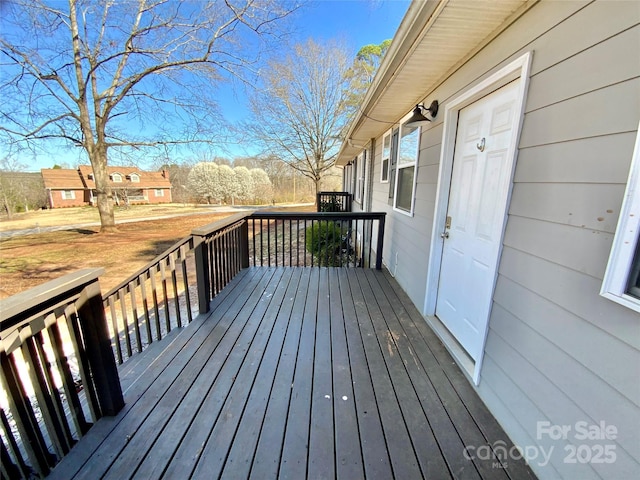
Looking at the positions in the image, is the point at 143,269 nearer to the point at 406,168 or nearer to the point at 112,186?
the point at 406,168

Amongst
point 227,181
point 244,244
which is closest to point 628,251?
point 244,244

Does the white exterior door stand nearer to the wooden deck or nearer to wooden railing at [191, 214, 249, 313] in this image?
the wooden deck

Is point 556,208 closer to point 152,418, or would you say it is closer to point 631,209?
point 631,209

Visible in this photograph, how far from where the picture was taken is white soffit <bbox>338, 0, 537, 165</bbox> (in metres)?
1.45

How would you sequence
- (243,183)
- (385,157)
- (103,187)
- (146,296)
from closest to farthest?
(146,296) < (385,157) < (103,187) < (243,183)

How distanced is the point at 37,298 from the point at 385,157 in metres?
4.56

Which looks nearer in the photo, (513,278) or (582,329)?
(582,329)

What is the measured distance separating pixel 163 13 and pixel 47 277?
8456mm

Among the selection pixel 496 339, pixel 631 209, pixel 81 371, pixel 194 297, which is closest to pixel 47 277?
pixel 194 297

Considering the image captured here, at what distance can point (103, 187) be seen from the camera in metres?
10.9

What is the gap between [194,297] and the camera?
16.4 feet

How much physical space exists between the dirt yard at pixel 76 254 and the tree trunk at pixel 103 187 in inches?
22.7

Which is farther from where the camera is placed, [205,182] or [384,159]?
[205,182]

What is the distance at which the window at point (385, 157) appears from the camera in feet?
14.6
